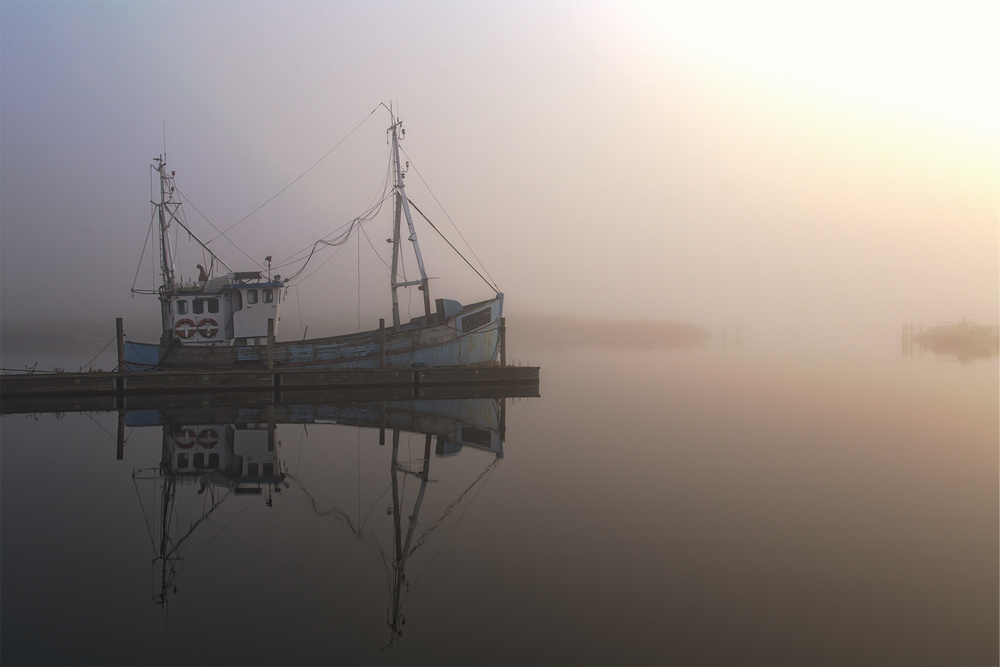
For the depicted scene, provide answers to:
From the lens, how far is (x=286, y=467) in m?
13.8

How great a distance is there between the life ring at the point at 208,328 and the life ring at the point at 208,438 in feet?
Result: 33.1

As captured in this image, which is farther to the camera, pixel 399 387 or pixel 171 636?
pixel 399 387

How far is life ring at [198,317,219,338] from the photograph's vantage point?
2778 cm

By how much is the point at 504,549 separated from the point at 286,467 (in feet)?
21.9

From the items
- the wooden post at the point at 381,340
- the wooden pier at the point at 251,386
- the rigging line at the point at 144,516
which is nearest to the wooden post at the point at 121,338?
the wooden pier at the point at 251,386

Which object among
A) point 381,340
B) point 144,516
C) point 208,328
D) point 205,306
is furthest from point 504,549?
point 205,306

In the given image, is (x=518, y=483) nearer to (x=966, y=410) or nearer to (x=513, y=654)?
(x=513, y=654)

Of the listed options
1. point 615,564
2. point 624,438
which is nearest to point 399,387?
point 624,438

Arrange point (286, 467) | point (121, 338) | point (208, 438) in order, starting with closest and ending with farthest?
1. point (286, 467)
2. point (208, 438)
3. point (121, 338)

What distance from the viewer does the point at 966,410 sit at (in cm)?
2355

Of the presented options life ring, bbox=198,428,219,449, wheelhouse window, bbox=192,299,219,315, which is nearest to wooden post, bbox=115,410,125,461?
life ring, bbox=198,428,219,449

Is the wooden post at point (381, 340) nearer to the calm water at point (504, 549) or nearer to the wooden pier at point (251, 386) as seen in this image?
the wooden pier at point (251, 386)

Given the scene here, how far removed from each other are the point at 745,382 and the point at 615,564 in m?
30.0

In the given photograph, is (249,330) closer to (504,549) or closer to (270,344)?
(270,344)
